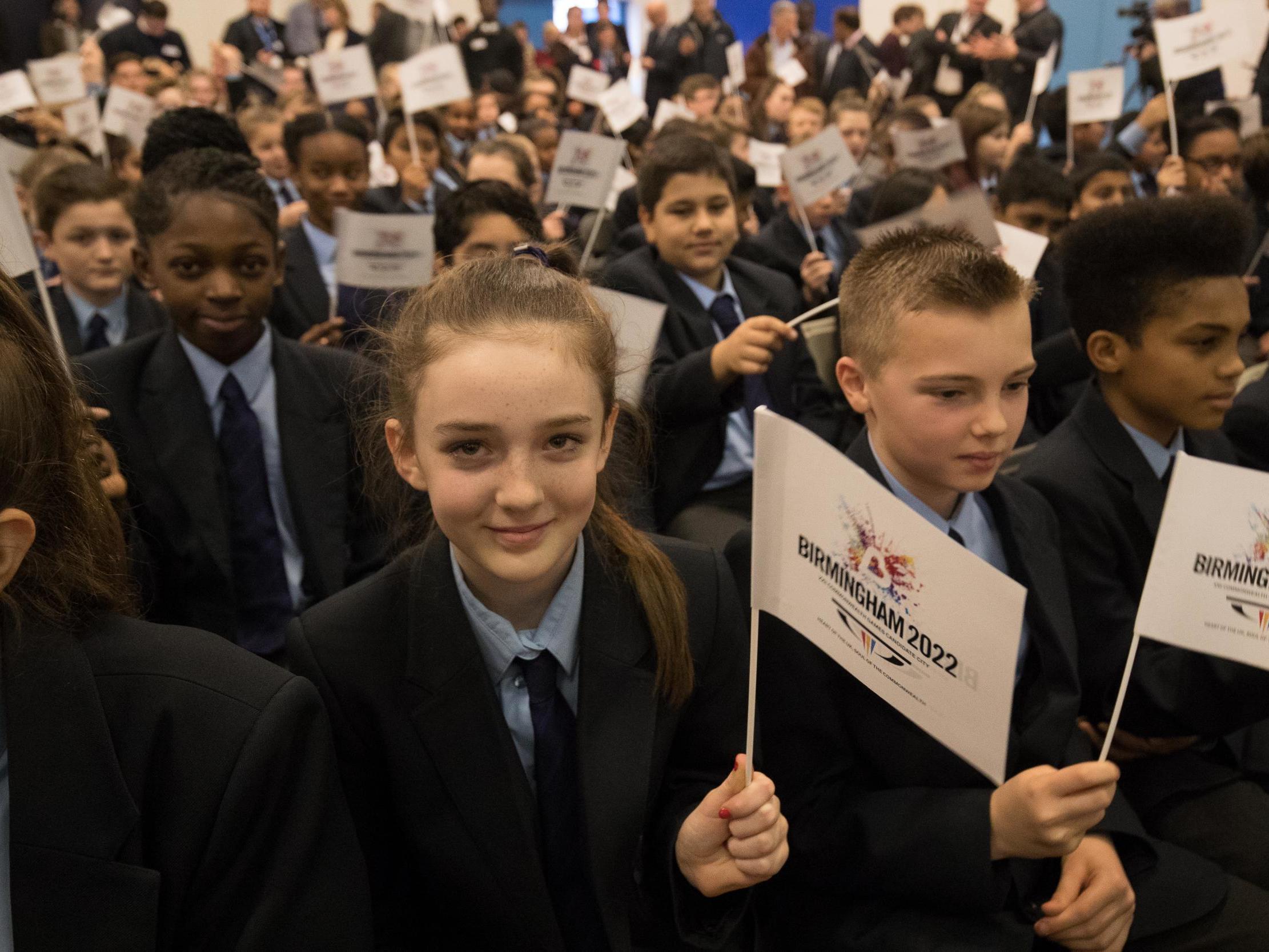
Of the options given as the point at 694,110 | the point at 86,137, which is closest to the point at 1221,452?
the point at 86,137

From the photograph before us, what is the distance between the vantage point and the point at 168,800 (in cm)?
105

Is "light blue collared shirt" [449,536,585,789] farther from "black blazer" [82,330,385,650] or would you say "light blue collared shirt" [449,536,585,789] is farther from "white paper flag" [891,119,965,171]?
"white paper flag" [891,119,965,171]

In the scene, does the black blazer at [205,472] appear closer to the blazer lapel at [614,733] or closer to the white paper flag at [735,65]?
the blazer lapel at [614,733]

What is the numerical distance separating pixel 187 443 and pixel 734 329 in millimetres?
1507

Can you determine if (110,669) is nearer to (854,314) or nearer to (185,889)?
(185,889)


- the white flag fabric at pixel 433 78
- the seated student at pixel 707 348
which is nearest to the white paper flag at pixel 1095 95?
the white flag fabric at pixel 433 78

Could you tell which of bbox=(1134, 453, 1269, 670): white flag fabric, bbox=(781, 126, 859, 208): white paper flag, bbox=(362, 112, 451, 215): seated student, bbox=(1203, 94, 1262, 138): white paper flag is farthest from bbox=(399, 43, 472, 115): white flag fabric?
bbox=(1134, 453, 1269, 670): white flag fabric

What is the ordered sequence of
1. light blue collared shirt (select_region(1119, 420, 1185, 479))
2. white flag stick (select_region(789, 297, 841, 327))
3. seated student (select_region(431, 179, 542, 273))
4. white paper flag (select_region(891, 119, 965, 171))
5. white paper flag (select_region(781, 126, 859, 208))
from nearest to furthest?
light blue collared shirt (select_region(1119, 420, 1185, 479))
white flag stick (select_region(789, 297, 841, 327))
seated student (select_region(431, 179, 542, 273))
white paper flag (select_region(781, 126, 859, 208))
white paper flag (select_region(891, 119, 965, 171))

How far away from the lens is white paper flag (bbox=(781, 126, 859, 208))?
4.31m

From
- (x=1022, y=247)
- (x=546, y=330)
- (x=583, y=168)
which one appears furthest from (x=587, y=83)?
(x=546, y=330)

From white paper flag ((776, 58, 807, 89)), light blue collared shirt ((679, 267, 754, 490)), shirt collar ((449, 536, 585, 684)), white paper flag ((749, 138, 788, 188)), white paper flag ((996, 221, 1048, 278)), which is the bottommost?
light blue collared shirt ((679, 267, 754, 490))

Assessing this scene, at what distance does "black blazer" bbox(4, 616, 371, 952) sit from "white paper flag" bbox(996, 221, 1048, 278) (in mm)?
2222

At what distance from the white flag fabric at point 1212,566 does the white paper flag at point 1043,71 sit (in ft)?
25.3

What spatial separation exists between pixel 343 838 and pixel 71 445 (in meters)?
0.45
